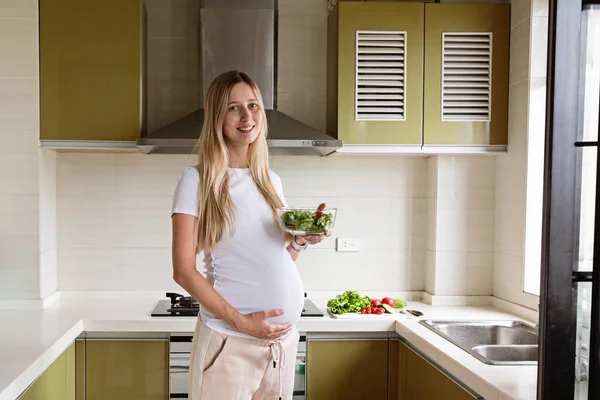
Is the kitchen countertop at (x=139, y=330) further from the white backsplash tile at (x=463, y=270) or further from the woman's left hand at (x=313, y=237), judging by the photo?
the woman's left hand at (x=313, y=237)

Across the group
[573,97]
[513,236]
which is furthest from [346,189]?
[573,97]

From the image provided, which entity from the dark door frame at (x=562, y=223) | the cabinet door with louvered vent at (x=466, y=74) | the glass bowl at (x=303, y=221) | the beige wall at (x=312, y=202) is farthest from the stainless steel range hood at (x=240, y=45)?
the dark door frame at (x=562, y=223)

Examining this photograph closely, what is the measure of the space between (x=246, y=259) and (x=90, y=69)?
1540 mm

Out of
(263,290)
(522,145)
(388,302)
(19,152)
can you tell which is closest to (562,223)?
(263,290)

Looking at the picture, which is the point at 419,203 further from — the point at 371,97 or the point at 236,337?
the point at 236,337

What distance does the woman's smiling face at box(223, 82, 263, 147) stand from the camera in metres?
1.99

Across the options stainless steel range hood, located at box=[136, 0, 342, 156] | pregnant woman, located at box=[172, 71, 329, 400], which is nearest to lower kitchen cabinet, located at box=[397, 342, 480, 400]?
pregnant woman, located at box=[172, 71, 329, 400]

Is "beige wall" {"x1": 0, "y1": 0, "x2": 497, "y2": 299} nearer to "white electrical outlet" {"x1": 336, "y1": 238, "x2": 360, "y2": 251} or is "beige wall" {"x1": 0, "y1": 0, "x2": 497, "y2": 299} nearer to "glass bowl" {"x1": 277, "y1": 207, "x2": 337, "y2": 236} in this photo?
"white electrical outlet" {"x1": 336, "y1": 238, "x2": 360, "y2": 251}

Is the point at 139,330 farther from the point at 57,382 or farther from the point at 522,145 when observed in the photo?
the point at 522,145

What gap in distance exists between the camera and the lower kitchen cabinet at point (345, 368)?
9.57ft

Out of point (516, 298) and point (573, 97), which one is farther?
point (516, 298)

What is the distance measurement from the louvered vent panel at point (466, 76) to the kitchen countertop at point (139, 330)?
97cm

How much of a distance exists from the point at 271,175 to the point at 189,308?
113 centimetres

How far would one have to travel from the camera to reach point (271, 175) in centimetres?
211
